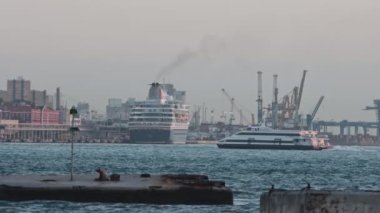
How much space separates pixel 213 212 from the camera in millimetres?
43719

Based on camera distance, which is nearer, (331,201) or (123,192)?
(331,201)

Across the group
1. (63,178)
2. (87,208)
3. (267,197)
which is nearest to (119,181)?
(63,178)

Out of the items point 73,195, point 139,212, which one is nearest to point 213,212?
point 139,212

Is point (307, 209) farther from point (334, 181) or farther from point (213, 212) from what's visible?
point (334, 181)

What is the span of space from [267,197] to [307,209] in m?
1.29

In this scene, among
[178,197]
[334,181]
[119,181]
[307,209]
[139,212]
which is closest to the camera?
[307,209]

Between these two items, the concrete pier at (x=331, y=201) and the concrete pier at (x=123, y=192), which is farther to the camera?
the concrete pier at (x=123, y=192)

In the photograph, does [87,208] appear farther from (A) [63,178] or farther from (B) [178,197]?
(A) [63,178]

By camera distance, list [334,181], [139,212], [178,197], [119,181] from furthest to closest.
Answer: [334,181] → [119,181] → [178,197] → [139,212]

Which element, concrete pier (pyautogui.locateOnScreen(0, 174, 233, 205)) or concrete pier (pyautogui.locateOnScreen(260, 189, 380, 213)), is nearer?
concrete pier (pyautogui.locateOnScreen(260, 189, 380, 213))

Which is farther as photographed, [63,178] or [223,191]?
[63,178]

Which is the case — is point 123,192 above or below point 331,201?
below

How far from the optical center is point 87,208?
43906mm

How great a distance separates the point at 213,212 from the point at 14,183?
917 centimetres
